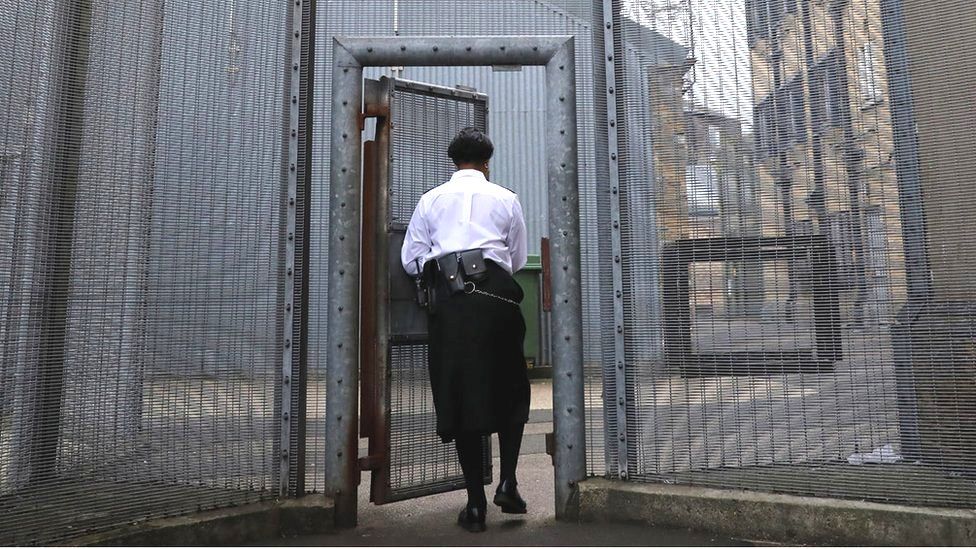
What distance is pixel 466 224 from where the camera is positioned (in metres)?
3.21

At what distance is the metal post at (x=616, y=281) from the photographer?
10.6ft

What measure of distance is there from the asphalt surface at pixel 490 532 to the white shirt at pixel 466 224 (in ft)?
3.88

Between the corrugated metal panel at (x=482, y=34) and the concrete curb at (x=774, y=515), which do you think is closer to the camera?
the concrete curb at (x=774, y=515)

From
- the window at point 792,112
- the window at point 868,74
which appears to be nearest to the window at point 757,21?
the window at point 792,112

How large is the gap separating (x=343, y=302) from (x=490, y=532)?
4.09ft

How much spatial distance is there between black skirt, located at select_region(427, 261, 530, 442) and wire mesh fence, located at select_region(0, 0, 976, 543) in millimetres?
430

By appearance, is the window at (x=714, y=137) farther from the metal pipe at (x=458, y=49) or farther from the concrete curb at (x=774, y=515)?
the concrete curb at (x=774, y=515)

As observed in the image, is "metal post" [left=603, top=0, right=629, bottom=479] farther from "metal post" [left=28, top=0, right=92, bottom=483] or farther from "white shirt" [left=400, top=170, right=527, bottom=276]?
"metal post" [left=28, top=0, right=92, bottom=483]

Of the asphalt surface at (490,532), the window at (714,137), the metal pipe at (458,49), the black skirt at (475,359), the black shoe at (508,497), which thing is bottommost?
the asphalt surface at (490,532)

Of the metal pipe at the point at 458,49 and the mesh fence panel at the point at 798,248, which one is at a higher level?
the metal pipe at the point at 458,49

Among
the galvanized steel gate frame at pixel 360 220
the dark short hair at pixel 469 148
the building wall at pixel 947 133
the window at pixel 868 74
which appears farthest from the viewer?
the dark short hair at pixel 469 148

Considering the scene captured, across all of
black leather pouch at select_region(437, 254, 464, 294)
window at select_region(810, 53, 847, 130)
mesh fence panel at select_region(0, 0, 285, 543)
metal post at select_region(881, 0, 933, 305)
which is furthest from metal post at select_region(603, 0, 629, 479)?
mesh fence panel at select_region(0, 0, 285, 543)

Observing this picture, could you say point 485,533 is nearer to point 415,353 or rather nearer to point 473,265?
point 415,353

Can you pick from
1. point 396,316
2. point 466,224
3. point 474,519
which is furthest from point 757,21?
point 474,519
